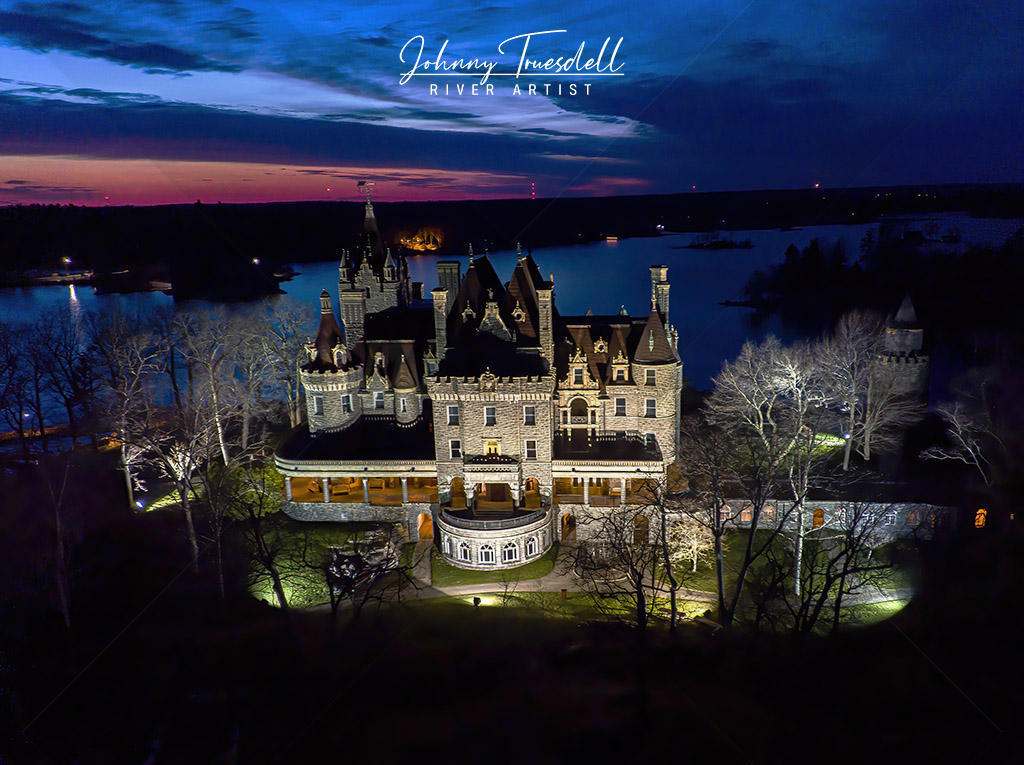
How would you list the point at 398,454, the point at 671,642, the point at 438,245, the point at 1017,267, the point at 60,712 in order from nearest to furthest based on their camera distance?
the point at 60,712 < the point at 671,642 < the point at 398,454 < the point at 1017,267 < the point at 438,245

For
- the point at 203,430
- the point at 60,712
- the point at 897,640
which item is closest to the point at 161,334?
the point at 203,430

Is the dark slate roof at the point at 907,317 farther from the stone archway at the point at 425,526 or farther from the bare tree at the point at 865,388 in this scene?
the stone archway at the point at 425,526

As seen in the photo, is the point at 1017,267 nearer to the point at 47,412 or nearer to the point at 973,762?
the point at 973,762

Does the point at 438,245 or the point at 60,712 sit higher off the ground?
the point at 438,245

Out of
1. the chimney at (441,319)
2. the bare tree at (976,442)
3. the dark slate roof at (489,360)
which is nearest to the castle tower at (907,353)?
the bare tree at (976,442)

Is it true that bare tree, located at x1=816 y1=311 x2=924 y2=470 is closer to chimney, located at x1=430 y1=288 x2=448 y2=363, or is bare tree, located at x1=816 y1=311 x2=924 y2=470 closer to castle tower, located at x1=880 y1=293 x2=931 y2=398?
castle tower, located at x1=880 y1=293 x2=931 y2=398

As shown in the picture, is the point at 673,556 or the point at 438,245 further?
the point at 438,245
